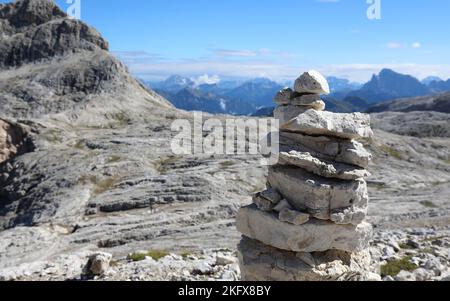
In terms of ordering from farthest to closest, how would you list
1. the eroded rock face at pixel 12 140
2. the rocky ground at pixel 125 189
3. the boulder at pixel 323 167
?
the eroded rock face at pixel 12 140 → the rocky ground at pixel 125 189 → the boulder at pixel 323 167

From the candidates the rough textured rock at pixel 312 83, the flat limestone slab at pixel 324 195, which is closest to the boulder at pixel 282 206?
the flat limestone slab at pixel 324 195

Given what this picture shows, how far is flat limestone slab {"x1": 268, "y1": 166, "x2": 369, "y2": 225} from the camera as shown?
67.6ft

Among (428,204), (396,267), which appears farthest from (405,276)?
(428,204)

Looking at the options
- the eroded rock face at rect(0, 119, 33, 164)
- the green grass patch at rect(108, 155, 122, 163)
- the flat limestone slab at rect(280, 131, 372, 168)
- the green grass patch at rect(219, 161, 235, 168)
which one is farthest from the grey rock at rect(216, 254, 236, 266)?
the eroded rock face at rect(0, 119, 33, 164)

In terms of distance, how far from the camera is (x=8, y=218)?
243 ft

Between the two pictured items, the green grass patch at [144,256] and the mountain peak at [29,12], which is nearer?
the green grass patch at [144,256]

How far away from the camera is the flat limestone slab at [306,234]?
809 inches

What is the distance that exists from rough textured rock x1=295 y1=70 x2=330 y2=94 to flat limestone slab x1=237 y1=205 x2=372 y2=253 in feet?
20.3

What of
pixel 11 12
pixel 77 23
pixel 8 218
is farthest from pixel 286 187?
pixel 11 12

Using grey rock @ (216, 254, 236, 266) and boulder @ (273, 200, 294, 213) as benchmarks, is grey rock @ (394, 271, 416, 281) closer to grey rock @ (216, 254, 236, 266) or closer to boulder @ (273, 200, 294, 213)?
boulder @ (273, 200, 294, 213)

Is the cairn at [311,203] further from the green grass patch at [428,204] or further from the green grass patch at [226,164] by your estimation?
the green grass patch at [226,164]

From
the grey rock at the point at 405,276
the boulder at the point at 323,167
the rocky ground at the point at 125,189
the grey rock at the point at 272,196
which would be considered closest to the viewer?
the boulder at the point at 323,167

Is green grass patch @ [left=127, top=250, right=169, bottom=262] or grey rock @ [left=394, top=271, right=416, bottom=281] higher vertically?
grey rock @ [left=394, top=271, right=416, bottom=281]
